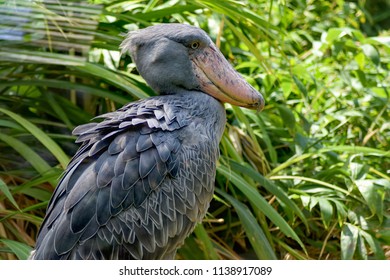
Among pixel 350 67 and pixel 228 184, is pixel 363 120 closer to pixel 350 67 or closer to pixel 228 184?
pixel 350 67

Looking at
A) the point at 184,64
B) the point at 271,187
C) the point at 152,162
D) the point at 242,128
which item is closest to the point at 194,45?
the point at 184,64

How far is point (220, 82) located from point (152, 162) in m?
0.39

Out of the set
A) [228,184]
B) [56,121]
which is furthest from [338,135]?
[56,121]

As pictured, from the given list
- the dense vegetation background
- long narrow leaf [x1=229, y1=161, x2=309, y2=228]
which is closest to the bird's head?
the dense vegetation background

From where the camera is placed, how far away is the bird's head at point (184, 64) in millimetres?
2705

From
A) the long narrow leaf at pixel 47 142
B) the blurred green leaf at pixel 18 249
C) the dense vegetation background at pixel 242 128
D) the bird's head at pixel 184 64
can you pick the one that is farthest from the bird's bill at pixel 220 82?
the blurred green leaf at pixel 18 249

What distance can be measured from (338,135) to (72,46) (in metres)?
1.28

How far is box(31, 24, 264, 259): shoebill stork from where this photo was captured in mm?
2486

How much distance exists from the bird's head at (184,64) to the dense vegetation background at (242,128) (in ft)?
1.52

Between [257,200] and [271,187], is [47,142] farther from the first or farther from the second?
[271,187]

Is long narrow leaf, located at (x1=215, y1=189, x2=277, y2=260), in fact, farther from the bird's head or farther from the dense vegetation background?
the bird's head

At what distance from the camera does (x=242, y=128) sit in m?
3.80

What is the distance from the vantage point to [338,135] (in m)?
3.91
